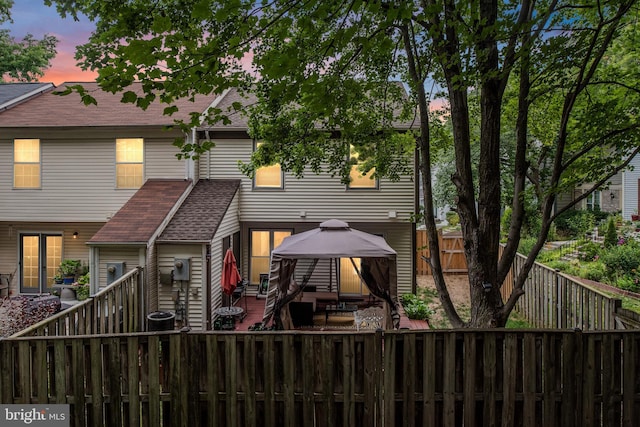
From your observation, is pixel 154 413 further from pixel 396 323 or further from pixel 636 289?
pixel 636 289

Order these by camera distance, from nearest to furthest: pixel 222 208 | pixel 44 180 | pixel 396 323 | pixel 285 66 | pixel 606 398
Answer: pixel 285 66
pixel 606 398
pixel 396 323
pixel 222 208
pixel 44 180

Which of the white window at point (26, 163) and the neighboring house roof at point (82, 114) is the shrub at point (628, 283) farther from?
the white window at point (26, 163)

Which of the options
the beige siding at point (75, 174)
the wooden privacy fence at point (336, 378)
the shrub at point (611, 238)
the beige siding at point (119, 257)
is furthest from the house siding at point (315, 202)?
the wooden privacy fence at point (336, 378)

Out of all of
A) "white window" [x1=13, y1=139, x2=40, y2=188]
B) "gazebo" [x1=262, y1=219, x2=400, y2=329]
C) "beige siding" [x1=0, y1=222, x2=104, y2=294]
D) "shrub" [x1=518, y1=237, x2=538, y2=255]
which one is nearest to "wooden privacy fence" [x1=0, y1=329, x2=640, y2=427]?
"gazebo" [x1=262, y1=219, x2=400, y2=329]

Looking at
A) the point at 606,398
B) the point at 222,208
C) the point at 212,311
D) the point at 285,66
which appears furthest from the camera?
the point at 222,208

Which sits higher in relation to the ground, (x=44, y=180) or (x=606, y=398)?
(x=44, y=180)

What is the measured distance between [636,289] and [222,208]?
11.0m

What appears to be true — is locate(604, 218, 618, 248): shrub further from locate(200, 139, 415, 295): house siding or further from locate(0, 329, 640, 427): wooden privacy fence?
locate(0, 329, 640, 427): wooden privacy fence

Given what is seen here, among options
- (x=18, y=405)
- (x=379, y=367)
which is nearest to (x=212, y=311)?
(x=18, y=405)

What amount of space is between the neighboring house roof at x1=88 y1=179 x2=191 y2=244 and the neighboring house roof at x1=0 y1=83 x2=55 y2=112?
5.95 metres

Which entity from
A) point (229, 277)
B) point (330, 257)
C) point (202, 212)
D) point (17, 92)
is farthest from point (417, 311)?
point (17, 92)

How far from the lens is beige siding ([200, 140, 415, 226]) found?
1234 cm

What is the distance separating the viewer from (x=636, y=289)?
10602mm

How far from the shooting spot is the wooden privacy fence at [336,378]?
4047 millimetres
